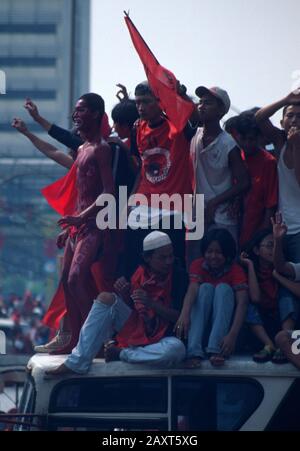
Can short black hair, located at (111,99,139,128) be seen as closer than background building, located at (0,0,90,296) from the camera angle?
Yes

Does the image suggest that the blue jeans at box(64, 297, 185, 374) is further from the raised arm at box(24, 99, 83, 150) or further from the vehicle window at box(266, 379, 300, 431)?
the raised arm at box(24, 99, 83, 150)

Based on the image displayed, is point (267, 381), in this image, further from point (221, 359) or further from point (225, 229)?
point (225, 229)

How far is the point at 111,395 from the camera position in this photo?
7.46 m

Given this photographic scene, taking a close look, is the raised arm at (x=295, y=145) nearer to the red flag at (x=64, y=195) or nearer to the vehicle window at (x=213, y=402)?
the vehicle window at (x=213, y=402)

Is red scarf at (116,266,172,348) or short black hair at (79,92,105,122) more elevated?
short black hair at (79,92,105,122)

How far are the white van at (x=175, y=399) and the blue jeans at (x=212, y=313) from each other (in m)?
0.16

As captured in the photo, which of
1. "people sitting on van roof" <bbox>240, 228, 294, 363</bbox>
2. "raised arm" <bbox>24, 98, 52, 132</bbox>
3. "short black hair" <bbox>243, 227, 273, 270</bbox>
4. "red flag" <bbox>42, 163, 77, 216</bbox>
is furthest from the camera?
"raised arm" <bbox>24, 98, 52, 132</bbox>

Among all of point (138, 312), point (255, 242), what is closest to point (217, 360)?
point (138, 312)

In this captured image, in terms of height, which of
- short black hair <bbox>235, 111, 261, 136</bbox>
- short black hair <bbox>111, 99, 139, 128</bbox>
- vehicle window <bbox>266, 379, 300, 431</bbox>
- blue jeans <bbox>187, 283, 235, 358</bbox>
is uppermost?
short black hair <bbox>111, 99, 139, 128</bbox>

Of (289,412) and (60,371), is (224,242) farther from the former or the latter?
(60,371)

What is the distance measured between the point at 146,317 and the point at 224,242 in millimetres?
589

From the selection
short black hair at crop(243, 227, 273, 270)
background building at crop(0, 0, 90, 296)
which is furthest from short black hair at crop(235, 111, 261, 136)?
background building at crop(0, 0, 90, 296)

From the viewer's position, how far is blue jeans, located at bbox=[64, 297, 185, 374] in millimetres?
7355
